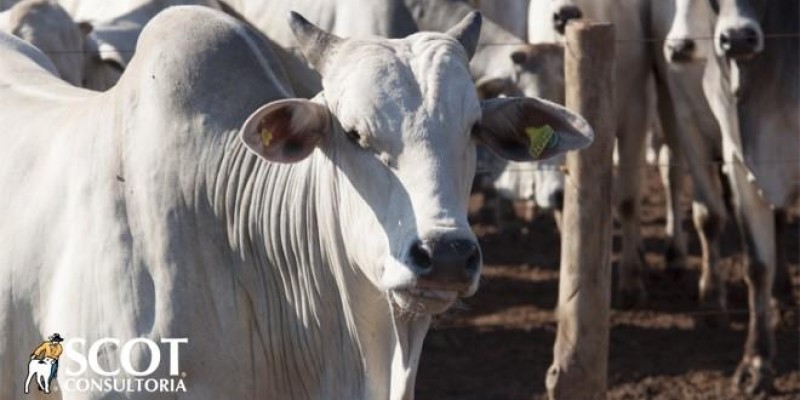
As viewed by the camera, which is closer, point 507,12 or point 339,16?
point 339,16

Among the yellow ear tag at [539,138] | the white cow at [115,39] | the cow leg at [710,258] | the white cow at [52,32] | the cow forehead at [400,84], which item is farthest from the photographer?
the cow leg at [710,258]

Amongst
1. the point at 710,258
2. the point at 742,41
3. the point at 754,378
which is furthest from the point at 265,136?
the point at 710,258

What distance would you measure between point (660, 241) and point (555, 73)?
2.53m

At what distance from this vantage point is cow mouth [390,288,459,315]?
11.3 feet

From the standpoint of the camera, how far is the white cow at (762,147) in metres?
6.98

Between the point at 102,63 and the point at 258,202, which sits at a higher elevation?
the point at 102,63

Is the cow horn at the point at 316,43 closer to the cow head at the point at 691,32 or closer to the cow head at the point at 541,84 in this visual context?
the cow head at the point at 691,32

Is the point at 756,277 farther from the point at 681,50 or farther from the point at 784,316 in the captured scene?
the point at 681,50

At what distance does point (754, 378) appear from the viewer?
273 inches

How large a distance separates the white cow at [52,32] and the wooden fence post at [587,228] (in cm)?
211

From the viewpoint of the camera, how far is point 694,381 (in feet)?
23.0

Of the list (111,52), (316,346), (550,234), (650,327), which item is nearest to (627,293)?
(650,327)

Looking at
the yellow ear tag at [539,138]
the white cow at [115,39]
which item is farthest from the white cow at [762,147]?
the yellow ear tag at [539,138]

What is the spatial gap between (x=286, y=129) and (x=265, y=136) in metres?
0.05
